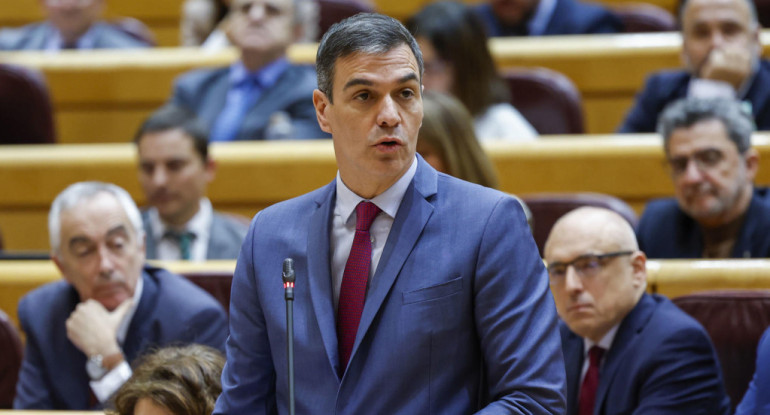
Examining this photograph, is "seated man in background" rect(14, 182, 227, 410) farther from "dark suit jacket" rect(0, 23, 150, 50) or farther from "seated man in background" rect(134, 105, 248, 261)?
"dark suit jacket" rect(0, 23, 150, 50)

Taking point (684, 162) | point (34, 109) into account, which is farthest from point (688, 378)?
point (34, 109)

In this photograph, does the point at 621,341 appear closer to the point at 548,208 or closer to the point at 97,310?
the point at 548,208

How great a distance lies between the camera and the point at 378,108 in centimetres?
85

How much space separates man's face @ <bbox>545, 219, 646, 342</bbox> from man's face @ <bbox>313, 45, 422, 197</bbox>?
0.67 metres

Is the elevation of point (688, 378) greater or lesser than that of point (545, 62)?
lesser

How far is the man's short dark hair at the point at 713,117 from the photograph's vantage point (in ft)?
6.12

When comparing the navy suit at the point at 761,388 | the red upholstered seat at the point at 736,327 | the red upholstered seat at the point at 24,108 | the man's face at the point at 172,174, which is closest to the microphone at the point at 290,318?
the navy suit at the point at 761,388

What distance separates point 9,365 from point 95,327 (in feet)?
0.69

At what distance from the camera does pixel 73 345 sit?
1670 mm

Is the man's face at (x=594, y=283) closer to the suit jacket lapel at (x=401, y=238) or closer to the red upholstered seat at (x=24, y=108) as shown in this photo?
the suit jacket lapel at (x=401, y=238)

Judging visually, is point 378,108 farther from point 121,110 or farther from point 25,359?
point 121,110

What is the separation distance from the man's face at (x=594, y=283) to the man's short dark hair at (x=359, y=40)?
2.22 ft

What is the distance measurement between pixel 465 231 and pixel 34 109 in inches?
74.7

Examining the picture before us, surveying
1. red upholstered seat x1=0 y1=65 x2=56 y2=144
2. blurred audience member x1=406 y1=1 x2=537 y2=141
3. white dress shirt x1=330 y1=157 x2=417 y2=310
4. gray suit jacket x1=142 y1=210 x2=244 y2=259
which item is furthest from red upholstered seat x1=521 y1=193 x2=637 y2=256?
red upholstered seat x1=0 y1=65 x2=56 y2=144
